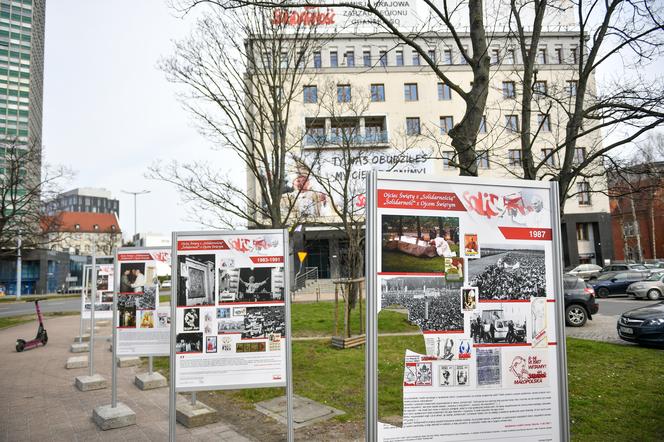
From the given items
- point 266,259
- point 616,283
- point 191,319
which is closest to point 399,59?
point 616,283

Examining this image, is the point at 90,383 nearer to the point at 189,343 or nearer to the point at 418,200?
the point at 189,343

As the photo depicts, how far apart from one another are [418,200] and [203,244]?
2.51 metres

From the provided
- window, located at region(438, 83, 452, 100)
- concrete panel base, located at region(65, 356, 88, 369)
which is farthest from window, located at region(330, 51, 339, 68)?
concrete panel base, located at region(65, 356, 88, 369)

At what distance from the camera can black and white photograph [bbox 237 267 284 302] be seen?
4551mm

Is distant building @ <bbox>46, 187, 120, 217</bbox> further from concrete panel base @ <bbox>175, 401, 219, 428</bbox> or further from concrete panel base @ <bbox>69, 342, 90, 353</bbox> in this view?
concrete panel base @ <bbox>175, 401, 219, 428</bbox>

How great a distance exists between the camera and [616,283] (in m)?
25.5

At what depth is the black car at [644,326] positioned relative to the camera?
1060 cm

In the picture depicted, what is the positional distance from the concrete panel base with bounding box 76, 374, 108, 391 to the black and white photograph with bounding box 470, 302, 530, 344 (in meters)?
7.77

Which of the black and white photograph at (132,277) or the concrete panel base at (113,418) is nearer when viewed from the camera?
the concrete panel base at (113,418)

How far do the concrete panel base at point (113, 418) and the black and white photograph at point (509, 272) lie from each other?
17.2ft

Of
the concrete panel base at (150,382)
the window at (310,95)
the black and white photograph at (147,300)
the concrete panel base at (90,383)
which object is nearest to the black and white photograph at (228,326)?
the black and white photograph at (147,300)

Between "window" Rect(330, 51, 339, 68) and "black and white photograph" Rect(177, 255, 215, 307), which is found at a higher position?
"window" Rect(330, 51, 339, 68)

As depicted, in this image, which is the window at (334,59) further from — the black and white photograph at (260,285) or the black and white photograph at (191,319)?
the black and white photograph at (191,319)

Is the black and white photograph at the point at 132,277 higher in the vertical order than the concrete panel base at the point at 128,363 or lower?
higher
